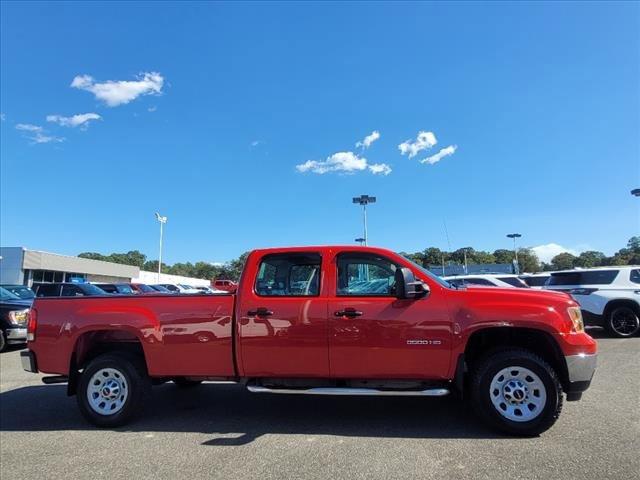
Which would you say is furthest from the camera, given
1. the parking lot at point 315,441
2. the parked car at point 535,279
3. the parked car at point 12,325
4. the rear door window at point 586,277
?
the parked car at point 535,279

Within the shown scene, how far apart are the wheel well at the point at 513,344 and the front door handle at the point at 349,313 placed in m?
1.21

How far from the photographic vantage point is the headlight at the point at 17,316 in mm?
12359

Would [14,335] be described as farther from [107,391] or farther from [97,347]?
[107,391]

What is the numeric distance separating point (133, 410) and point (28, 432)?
1214 millimetres

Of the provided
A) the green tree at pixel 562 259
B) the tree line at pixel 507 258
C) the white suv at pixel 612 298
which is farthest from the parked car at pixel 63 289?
the green tree at pixel 562 259

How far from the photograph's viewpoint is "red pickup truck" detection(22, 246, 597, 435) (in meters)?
5.11

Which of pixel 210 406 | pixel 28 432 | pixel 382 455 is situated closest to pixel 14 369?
pixel 28 432

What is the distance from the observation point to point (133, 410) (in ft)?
19.1

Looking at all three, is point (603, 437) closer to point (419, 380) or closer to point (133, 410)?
point (419, 380)

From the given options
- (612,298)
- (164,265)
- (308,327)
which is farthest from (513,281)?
(164,265)

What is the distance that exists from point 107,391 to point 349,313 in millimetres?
3014

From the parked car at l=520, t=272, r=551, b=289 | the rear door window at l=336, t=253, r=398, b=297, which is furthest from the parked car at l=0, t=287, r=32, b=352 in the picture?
the parked car at l=520, t=272, r=551, b=289

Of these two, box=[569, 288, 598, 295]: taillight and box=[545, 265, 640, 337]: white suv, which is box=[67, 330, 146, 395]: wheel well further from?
box=[569, 288, 598, 295]: taillight

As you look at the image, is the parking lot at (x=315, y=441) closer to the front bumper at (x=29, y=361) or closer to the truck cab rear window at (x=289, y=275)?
the front bumper at (x=29, y=361)
